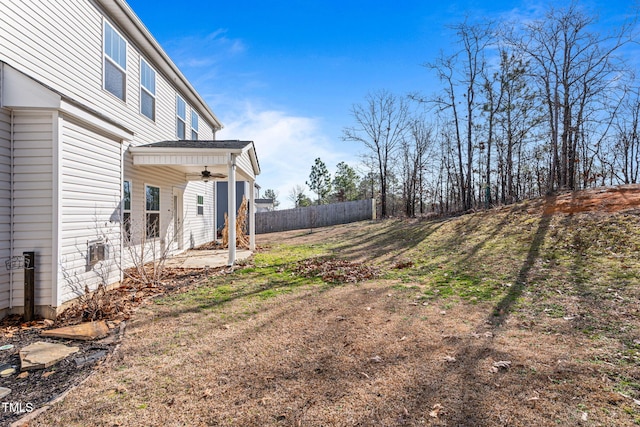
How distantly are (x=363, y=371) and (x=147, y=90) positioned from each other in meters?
9.20

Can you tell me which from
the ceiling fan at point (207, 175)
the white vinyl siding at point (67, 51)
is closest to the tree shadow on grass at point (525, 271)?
the white vinyl siding at point (67, 51)

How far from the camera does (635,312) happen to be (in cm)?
401

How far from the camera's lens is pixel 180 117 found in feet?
36.3

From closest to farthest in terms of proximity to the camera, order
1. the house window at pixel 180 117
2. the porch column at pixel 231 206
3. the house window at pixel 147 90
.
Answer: the porch column at pixel 231 206 < the house window at pixel 147 90 < the house window at pixel 180 117

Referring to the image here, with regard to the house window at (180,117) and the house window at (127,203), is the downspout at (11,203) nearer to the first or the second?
the house window at (127,203)

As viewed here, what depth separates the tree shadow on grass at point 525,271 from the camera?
14.3ft

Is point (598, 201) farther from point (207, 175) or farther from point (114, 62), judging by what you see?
point (114, 62)

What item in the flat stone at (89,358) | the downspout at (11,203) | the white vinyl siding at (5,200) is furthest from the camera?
the downspout at (11,203)

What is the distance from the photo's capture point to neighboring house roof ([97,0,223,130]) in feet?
22.4

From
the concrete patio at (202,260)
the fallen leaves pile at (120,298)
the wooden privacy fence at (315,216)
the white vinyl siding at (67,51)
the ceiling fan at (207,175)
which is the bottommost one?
the fallen leaves pile at (120,298)

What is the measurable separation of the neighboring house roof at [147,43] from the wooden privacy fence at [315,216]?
11262mm

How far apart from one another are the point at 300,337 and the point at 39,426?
2.43 meters

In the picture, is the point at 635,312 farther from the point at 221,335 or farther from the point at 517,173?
the point at 517,173

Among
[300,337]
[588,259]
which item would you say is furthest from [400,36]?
[300,337]
